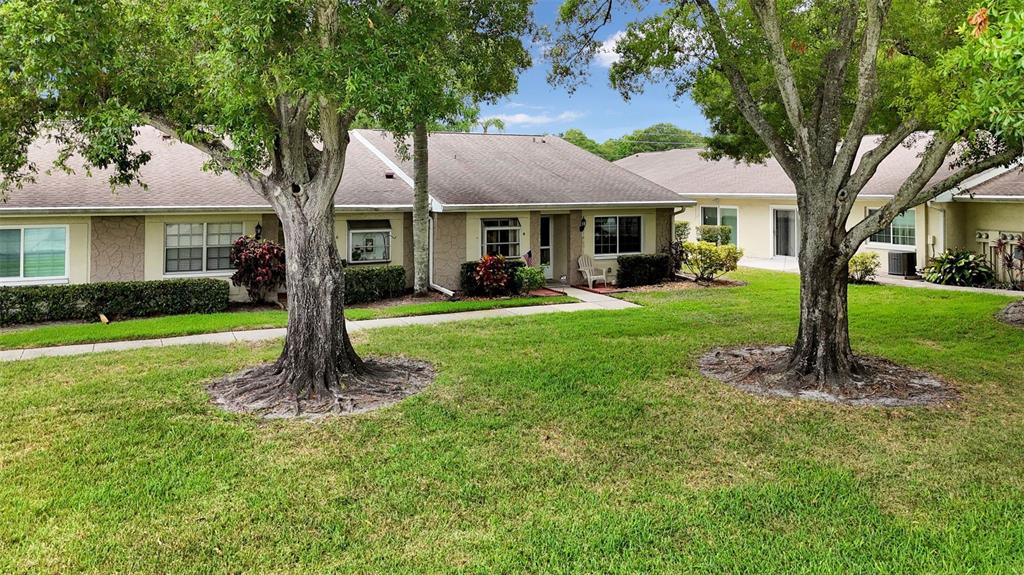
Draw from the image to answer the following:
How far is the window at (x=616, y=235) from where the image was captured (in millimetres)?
19641

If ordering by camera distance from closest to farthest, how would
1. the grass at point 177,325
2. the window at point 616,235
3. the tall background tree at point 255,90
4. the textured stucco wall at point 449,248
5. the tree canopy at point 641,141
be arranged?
the tall background tree at point 255,90
the grass at point 177,325
the textured stucco wall at point 449,248
the window at point 616,235
the tree canopy at point 641,141

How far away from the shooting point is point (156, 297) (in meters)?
14.3

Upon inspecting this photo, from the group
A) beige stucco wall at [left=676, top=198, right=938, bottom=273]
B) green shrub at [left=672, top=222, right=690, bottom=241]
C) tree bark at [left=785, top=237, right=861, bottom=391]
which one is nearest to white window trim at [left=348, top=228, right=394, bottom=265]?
tree bark at [left=785, top=237, right=861, bottom=391]

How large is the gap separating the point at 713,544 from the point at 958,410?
16.1 feet

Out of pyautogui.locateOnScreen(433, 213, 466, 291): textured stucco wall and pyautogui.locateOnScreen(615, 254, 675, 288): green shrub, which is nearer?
pyautogui.locateOnScreen(433, 213, 466, 291): textured stucco wall

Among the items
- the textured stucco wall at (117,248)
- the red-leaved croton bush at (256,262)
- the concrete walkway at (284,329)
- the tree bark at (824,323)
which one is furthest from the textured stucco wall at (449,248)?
the tree bark at (824,323)

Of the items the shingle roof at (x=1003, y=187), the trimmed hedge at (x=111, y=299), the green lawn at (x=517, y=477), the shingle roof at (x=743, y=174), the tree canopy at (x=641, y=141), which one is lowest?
the green lawn at (x=517, y=477)

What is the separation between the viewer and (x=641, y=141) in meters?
63.8

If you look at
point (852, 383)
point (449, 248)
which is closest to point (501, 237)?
point (449, 248)

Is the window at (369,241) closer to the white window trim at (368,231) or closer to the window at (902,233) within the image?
the white window trim at (368,231)

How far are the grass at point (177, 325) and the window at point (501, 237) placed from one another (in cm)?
259

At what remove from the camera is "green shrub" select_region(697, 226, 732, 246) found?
1000 inches

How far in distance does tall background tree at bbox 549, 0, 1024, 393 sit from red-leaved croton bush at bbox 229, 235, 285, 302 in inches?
289

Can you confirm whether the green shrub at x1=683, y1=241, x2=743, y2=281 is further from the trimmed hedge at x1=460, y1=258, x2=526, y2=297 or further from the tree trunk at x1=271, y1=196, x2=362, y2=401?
the tree trunk at x1=271, y1=196, x2=362, y2=401
